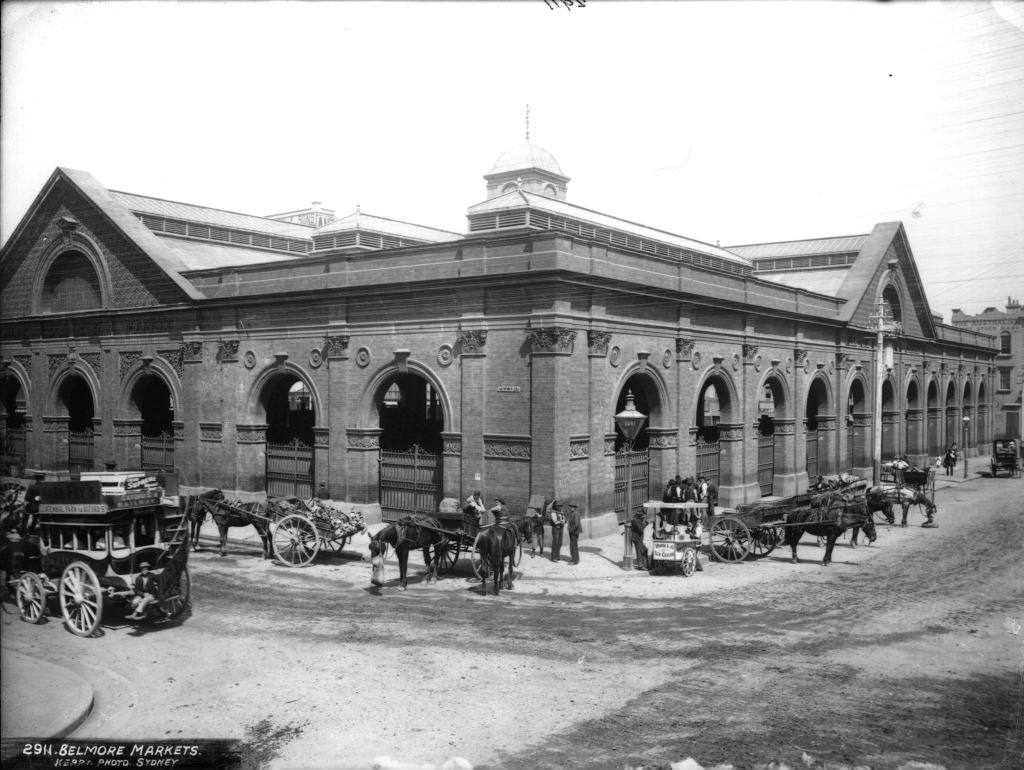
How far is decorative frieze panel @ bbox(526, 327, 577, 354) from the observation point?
2089cm

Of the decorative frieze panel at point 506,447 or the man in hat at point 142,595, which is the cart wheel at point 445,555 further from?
the man in hat at point 142,595

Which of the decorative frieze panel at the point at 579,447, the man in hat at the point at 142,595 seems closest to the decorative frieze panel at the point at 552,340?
the decorative frieze panel at the point at 579,447

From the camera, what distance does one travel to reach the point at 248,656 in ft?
37.6

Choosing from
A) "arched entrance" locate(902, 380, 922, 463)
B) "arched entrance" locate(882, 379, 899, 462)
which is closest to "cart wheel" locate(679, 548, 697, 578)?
"arched entrance" locate(882, 379, 899, 462)

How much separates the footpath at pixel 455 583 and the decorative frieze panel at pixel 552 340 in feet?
16.4

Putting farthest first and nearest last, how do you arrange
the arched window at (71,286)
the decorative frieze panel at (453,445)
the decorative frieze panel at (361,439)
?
1. the arched window at (71,286)
2. the decorative frieze panel at (361,439)
3. the decorative frieze panel at (453,445)

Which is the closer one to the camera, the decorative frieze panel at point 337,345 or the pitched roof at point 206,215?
the decorative frieze panel at point 337,345

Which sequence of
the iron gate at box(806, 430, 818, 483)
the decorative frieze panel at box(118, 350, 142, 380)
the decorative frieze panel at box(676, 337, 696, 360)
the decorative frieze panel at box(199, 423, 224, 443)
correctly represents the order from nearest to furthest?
the decorative frieze panel at box(676, 337, 696, 360) → the decorative frieze panel at box(199, 423, 224, 443) → the decorative frieze panel at box(118, 350, 142, 380) → the iron gate at box(806, 430, 818, 483)

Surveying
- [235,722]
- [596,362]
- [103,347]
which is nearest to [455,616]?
[235,722]

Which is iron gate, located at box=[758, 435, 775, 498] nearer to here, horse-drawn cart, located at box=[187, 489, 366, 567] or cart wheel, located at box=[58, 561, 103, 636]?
horse-drawn cart, located at box=[187, 489, 366, 567]

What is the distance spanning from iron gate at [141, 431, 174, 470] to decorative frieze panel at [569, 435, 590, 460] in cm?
1639

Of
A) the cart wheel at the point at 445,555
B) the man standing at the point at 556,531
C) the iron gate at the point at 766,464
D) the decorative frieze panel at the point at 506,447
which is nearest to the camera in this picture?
the cart wheel at the point at 445,555

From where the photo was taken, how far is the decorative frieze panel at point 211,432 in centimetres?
2800

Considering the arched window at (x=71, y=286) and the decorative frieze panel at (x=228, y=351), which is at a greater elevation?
the arched window at (x=71, y=286)
